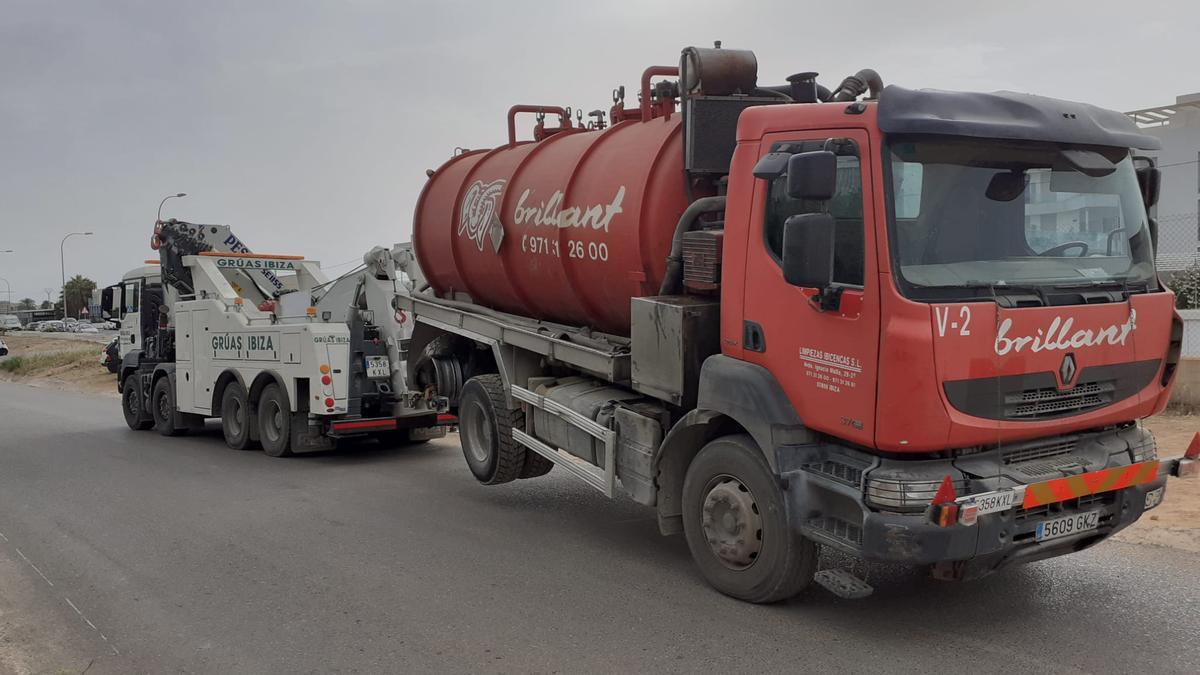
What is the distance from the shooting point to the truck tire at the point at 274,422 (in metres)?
11.3

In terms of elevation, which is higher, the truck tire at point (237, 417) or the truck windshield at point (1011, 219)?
the truck windshield at point (1011, 219)

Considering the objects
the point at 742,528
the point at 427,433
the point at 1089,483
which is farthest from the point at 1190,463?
the point at 427,433

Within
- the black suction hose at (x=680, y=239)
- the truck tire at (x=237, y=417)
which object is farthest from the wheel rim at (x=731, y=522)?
the truck tire at (x=237, y=417)

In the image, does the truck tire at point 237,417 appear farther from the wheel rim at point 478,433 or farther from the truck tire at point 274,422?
the wheel rim at point 478,433

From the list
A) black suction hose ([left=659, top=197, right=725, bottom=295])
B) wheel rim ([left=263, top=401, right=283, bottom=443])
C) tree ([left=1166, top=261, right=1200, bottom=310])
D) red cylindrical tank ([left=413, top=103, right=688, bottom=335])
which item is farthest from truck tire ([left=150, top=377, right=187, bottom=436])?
tree ([left=1166, top=261, right=1200, bottom=310])

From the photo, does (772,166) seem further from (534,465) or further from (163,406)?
(163,406)

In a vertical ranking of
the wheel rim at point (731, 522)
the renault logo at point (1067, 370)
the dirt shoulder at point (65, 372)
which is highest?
the renault logo at point (1067, 370)

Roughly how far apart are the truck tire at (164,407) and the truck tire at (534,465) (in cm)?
820

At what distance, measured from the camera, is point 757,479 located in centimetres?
508

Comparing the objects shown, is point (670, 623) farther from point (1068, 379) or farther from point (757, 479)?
point (1068, 379)

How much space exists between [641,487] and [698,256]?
5.03 ft

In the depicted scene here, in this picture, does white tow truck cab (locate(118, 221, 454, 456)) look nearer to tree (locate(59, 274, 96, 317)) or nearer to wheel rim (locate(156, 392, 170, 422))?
wheel rim (locate(156, 392, 170, 422))

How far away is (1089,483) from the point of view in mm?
4695

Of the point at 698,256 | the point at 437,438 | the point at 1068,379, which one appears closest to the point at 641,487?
the point at 698,256
